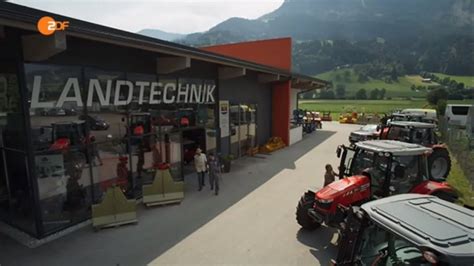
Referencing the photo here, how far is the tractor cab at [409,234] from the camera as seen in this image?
2740 millimetres

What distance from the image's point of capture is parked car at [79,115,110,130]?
740cm

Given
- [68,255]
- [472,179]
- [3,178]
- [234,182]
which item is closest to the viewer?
[68,255]

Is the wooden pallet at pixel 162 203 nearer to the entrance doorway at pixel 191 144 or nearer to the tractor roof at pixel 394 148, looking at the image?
the entrance doorway at pixel 191 144

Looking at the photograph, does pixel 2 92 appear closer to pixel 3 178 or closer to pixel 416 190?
pixel 3 178

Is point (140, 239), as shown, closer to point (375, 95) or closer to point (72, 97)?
point (72, 97)

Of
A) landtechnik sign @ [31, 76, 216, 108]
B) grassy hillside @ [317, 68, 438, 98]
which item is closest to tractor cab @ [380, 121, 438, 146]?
landtechnik sign @ [31, 76, 216, 108]

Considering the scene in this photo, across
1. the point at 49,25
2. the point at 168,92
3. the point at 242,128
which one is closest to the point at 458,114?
the point at 242,128

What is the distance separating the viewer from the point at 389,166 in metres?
6.09

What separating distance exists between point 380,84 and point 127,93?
96.4m

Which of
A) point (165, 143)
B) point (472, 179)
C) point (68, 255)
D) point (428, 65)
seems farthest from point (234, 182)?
point (428, 65)

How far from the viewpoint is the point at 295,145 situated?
722 inches

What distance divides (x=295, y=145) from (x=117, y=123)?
12.2 m

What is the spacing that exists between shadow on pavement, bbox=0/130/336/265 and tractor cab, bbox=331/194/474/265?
2061mm

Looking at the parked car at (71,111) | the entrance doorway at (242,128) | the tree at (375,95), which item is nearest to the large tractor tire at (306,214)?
the parked car at (71,111)
